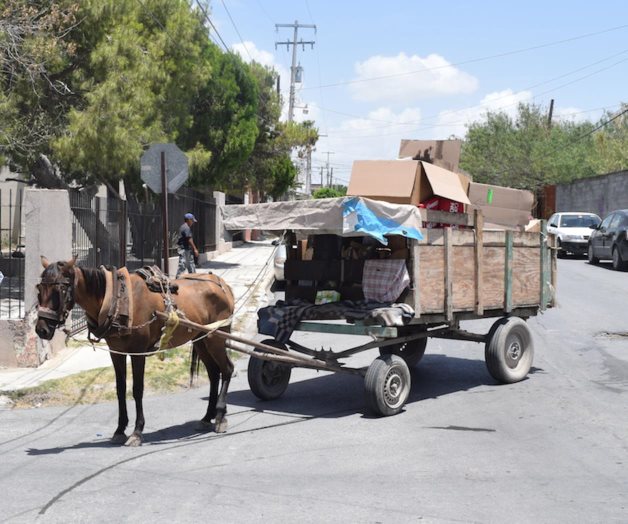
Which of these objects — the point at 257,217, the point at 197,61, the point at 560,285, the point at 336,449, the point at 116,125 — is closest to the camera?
the point at 336,449

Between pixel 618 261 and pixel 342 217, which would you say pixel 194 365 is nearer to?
pixel 342 217

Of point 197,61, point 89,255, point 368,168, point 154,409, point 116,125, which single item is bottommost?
point 154,409

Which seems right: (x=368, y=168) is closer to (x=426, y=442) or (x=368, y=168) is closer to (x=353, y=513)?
(x=426, y=442)

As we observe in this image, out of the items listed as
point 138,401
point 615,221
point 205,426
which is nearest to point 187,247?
point 205,426

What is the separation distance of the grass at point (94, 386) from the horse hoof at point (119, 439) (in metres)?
2.07

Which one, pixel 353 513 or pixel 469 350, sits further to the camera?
pixel 469 350

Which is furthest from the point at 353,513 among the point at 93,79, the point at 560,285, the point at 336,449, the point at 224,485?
the point at 560,285

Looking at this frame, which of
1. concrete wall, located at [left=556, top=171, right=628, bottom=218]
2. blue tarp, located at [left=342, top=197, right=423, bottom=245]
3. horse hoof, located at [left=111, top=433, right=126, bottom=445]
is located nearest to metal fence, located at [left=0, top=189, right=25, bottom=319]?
horse hoof, located at [left=111, top=433, right=126, bottom=445]

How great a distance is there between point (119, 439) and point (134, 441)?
0.18 meters

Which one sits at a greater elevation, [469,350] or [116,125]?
[116,125]

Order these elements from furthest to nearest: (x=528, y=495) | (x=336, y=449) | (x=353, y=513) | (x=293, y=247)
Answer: (x=293, y=247) → (x=336, y=449) → (x=528, y=495) → (x=353, y=513)

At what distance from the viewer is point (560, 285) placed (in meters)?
20.5

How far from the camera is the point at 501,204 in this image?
10.4 metres

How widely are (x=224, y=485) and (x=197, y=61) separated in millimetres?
17542
